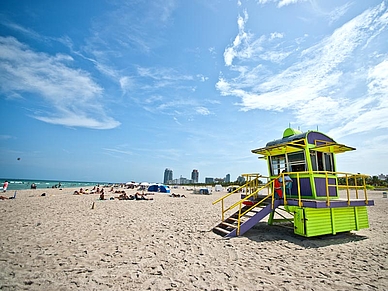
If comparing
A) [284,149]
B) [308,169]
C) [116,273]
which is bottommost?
[116,273]

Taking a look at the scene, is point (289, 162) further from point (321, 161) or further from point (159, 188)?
point (159, 188)

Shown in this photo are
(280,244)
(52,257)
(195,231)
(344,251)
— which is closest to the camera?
(52,257)

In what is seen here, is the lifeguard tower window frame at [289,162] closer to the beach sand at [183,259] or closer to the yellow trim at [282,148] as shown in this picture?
the yellow trim at [282,148]

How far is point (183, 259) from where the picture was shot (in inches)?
227

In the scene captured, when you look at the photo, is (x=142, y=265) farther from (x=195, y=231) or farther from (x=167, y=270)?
(x=195, y=231)

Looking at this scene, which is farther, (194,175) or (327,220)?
(194,175)

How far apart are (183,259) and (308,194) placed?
5969 millimetres

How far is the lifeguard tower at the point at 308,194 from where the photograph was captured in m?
7.69

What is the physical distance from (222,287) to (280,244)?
3.88m

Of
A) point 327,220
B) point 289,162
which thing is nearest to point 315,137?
point 289,162

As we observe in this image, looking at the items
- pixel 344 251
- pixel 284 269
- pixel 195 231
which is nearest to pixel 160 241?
pixel 195 231

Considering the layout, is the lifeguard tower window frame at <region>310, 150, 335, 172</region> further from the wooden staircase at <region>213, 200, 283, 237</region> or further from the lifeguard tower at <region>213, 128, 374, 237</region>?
the wooden staircase at <region>213, 200, 283, 237</region>

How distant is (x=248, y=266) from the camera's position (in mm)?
5293

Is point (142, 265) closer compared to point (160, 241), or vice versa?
point (142, 265)
